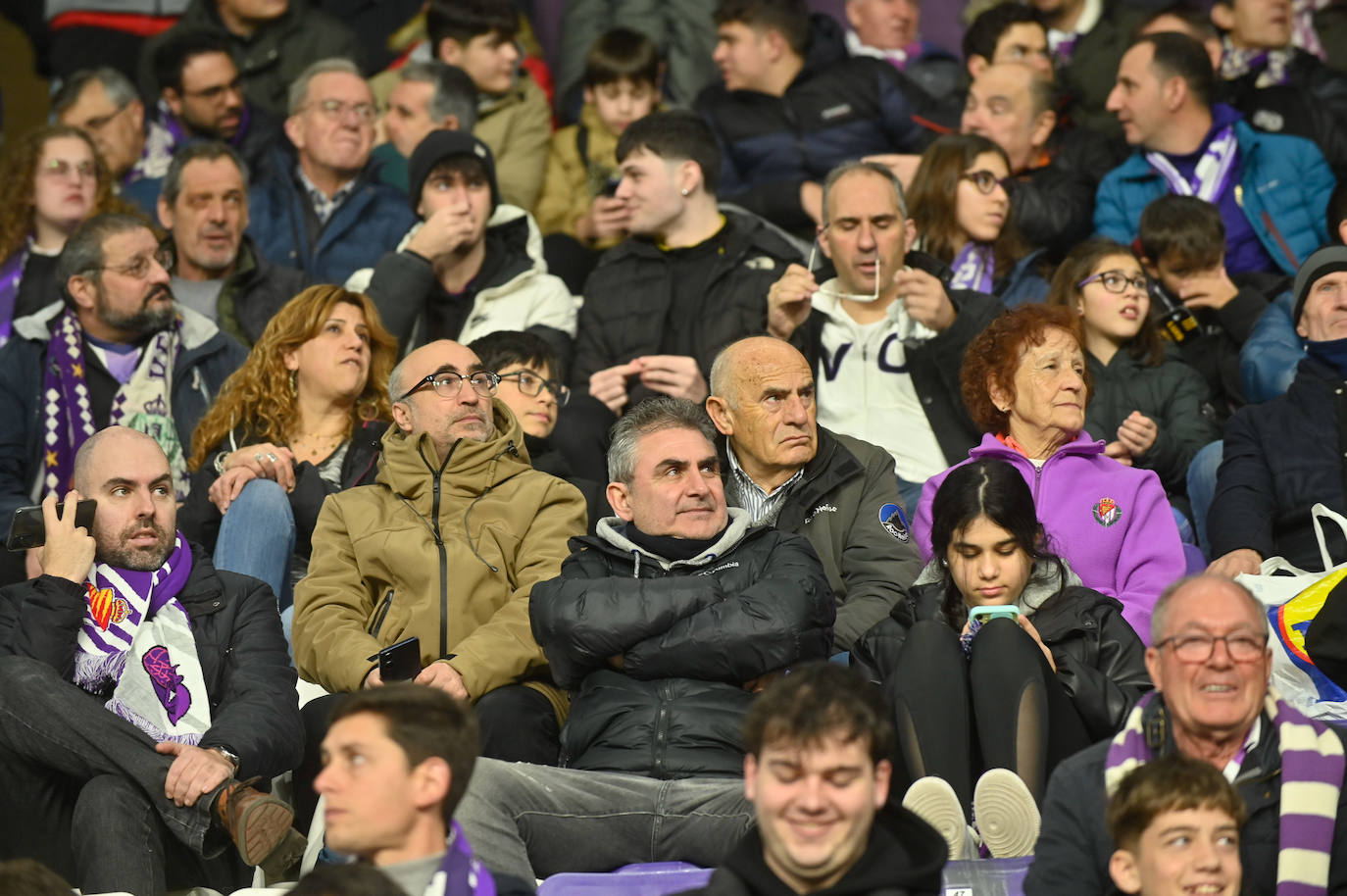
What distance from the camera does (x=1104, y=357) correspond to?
20.9 feet

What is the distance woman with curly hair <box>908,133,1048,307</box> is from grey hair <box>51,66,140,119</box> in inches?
137

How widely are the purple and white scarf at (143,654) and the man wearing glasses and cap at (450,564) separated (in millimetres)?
327

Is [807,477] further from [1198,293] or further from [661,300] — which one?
[1198,293]

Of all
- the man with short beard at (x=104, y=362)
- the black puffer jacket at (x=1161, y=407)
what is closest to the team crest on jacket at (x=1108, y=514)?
the black puffer jacket at (x=1161, y=407)

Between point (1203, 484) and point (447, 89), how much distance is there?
3.57m

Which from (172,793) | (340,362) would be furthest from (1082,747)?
(340,362)

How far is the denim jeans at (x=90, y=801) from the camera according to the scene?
4445mm

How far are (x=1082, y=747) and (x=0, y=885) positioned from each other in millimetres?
2308

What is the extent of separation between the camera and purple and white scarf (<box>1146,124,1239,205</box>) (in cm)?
735

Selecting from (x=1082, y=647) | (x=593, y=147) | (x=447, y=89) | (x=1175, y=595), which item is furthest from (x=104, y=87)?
(x=1175, y=595)

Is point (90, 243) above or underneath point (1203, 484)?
above

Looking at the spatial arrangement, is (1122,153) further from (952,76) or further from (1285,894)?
(1285,894)

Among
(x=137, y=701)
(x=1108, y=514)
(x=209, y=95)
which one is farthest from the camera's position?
(x=209, y=95)

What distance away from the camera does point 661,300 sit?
682cm
